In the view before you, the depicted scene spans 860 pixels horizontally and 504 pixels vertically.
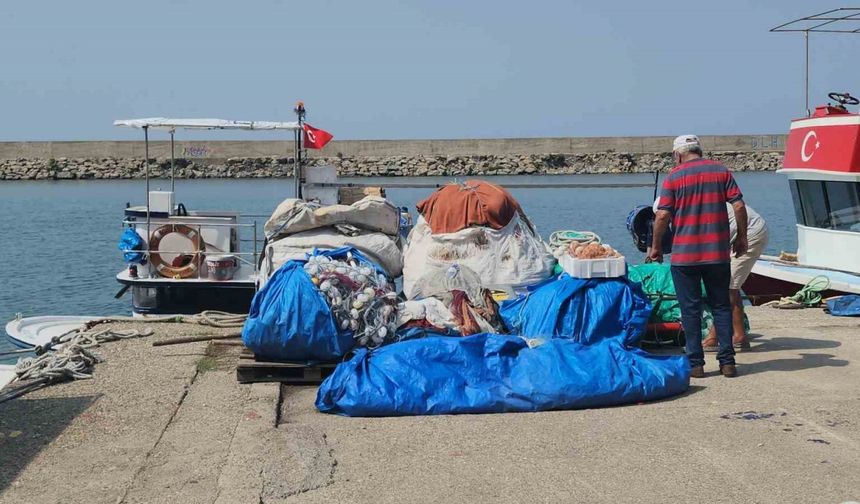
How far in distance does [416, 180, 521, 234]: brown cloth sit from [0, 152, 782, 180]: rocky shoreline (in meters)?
45.7

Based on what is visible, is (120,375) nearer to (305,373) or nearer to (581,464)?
(305,373)

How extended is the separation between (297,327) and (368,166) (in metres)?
49.6

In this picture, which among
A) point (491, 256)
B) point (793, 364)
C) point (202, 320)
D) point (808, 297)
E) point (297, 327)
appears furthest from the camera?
point (808, 297)

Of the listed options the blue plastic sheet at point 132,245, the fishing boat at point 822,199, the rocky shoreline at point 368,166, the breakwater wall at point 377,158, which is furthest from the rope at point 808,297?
the rocky shoreline at point 368,166

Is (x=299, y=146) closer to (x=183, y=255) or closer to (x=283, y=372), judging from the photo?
(x=183, y=255)

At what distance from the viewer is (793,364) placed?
7.66 metres

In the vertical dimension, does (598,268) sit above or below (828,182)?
below

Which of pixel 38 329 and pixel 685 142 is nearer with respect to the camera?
pixel 685 142

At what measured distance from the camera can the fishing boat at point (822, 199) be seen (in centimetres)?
1227

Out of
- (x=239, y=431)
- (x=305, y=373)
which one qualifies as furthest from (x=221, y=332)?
(x=239, y=431)

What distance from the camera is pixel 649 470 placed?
5164mm

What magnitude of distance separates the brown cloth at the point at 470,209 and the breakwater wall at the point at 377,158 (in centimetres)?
4505

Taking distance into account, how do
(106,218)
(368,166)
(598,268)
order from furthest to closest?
(368,166) → (106,218) → (598,268)

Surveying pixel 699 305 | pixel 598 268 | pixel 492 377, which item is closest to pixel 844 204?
pixel 598 268
